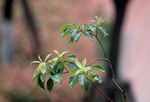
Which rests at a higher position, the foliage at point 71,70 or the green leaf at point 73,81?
the foliage at point 71,70

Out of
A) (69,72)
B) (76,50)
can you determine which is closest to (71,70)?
(69,72)

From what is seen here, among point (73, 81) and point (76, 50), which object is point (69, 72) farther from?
point (76, 50)

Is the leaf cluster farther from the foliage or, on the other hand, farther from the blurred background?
the blurred background

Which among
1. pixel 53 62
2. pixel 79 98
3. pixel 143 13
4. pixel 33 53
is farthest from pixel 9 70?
pixel 53 62

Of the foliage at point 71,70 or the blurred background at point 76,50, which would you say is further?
the blurred background at point 76,50

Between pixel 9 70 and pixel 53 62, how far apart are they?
5718 mm

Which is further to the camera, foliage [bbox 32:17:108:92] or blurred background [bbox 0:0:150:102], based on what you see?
blurred background [bbox 0:0:150:102]

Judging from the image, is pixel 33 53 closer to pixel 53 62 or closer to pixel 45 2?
pixel 45 2

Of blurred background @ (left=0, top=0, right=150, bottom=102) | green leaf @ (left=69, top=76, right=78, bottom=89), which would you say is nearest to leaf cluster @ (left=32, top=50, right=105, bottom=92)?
green leaf @ (left=69, top=76, right=78, bottom=89)

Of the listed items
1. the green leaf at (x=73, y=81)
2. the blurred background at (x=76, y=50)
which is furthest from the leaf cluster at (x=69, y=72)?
the blurred background at (x=76, y=50)

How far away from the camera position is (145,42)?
573cm

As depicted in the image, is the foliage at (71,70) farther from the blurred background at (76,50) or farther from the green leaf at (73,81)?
the blurred background at (76,50)

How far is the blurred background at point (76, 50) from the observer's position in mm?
4273

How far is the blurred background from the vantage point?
4273 mm
